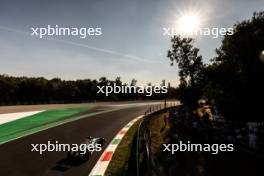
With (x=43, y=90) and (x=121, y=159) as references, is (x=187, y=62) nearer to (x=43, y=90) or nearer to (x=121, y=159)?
(x=121, y=159)

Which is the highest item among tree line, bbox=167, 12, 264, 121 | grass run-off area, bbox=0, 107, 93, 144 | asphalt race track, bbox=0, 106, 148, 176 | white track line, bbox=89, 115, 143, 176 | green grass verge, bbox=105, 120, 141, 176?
tree line, bbox=167, 12, 264, 121

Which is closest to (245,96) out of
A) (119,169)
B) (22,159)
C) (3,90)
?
(119,169)

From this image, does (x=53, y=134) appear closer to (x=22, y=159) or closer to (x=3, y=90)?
(x=22, y=159)

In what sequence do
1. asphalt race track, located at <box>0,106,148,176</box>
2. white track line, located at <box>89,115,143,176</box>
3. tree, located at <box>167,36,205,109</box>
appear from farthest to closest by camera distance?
tree, located at <box>167,36,205,109</box>, white track line, located at <box>89,115,143,176</box>, asphalt race track, located at <box>0,106,148,176</box>

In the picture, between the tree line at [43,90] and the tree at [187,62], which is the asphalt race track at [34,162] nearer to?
the tree at [187,62]

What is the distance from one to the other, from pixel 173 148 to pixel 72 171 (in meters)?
6.54

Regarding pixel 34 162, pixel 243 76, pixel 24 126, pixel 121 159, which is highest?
pixel 243 76

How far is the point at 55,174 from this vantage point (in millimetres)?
8969

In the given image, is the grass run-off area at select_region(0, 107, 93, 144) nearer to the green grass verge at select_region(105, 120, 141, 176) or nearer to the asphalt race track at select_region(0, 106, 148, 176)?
the asphalt race track at select_region(0, 106, 148, 176)

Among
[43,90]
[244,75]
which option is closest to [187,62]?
[244,75]

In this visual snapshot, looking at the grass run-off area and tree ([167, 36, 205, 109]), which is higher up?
tree ([167, 36, 205, 109])

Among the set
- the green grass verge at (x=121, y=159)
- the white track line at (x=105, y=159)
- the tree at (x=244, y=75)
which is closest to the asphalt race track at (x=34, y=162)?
the white track line at (x=105, y=159)

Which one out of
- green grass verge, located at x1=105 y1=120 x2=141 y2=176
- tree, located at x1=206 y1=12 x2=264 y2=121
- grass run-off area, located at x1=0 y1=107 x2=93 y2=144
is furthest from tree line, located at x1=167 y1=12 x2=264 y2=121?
grass run-off area, located at x1=0 y1=107 x2=93 y2=144

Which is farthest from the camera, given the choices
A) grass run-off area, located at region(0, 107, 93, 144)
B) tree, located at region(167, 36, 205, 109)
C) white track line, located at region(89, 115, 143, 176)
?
tree, located at region(167, 36, 205, 109)
